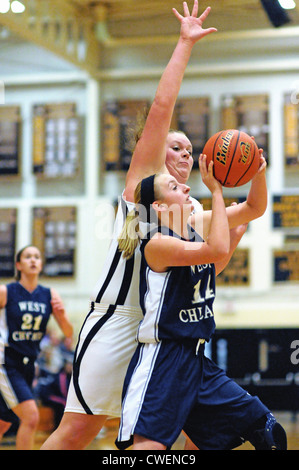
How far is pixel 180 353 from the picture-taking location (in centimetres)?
269

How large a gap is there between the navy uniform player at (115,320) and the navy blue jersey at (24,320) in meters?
2.31

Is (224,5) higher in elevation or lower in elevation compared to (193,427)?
higher

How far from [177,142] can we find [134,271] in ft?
1.97

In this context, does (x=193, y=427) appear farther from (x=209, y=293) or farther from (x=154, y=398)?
(x=209, y=293)

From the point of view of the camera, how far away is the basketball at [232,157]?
9.10 feet

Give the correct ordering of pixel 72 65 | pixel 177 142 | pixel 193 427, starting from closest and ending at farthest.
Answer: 1. pixel 193 427
2. pixel 177 142
3. pixel 72 65

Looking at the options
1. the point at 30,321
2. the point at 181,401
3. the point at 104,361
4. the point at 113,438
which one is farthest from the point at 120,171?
the point at 181,401

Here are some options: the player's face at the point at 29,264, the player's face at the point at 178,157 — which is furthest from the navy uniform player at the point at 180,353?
the player's face at the point at 29,264

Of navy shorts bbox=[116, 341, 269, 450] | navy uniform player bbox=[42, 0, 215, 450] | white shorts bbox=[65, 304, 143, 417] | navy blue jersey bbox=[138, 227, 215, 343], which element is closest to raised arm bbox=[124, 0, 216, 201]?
navy uniform player bbox=[42, 0, 215, 450]

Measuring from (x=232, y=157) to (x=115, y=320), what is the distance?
82cm

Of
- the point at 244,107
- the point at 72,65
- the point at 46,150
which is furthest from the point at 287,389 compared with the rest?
the point at 72,65

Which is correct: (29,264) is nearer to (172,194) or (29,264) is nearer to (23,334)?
(23,334)

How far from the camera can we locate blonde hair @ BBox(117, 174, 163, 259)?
9.29 ft
